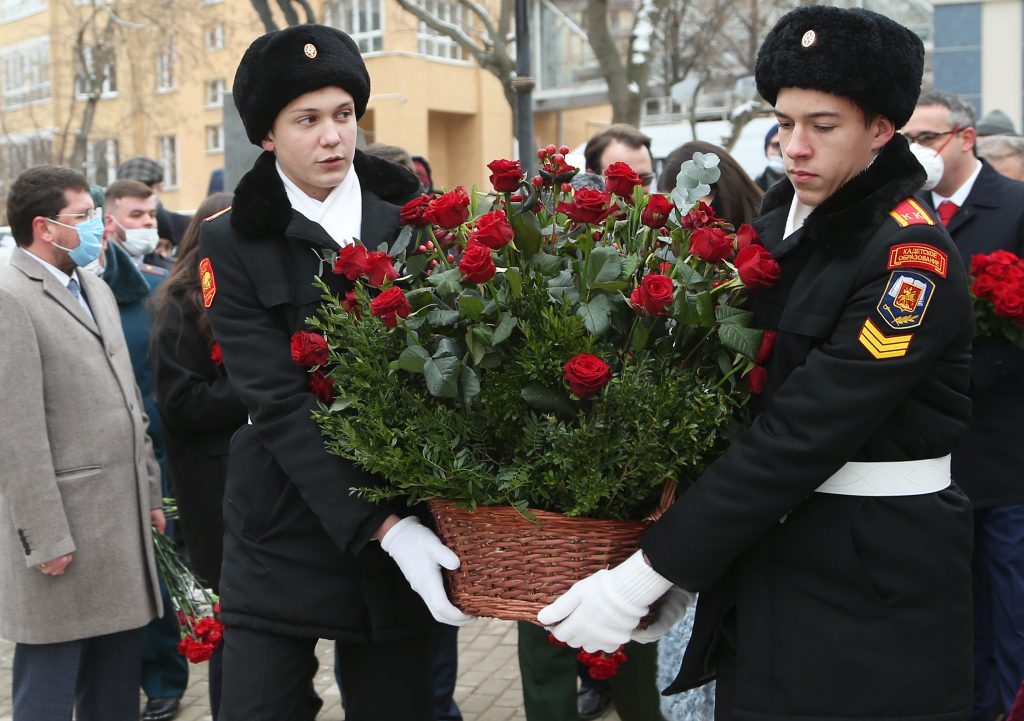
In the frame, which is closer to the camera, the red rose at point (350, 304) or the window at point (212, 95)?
the red rose at point (350, 304)

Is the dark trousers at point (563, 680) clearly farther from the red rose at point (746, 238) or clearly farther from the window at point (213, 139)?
the window at point (213, 139)

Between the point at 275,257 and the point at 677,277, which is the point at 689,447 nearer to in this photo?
the point at 677,277

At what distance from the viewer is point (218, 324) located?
3.08 meters

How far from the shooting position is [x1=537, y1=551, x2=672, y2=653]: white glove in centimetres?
252

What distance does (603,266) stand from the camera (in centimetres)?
254

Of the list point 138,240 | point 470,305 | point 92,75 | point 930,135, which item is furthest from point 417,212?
point 92,75

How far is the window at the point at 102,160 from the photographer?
34719mm

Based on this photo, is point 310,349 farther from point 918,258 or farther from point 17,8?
point 17,8

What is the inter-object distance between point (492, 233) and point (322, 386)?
61 cm

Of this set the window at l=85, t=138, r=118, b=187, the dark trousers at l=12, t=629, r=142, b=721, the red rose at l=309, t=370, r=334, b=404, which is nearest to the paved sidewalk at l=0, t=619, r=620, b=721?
the dark trousers at l=12, t=629, r=142, b=721

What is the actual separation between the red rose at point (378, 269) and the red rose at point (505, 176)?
0.29 meters

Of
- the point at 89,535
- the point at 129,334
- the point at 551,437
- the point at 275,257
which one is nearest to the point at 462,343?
the point at 551,437

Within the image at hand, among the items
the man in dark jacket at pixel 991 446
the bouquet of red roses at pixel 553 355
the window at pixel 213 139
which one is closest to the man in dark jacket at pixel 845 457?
the bouquet of red roses at pixel 553 355

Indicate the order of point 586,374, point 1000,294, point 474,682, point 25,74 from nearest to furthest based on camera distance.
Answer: point 586,374 < point 1000,294 < point 474,682 < point 25,74
